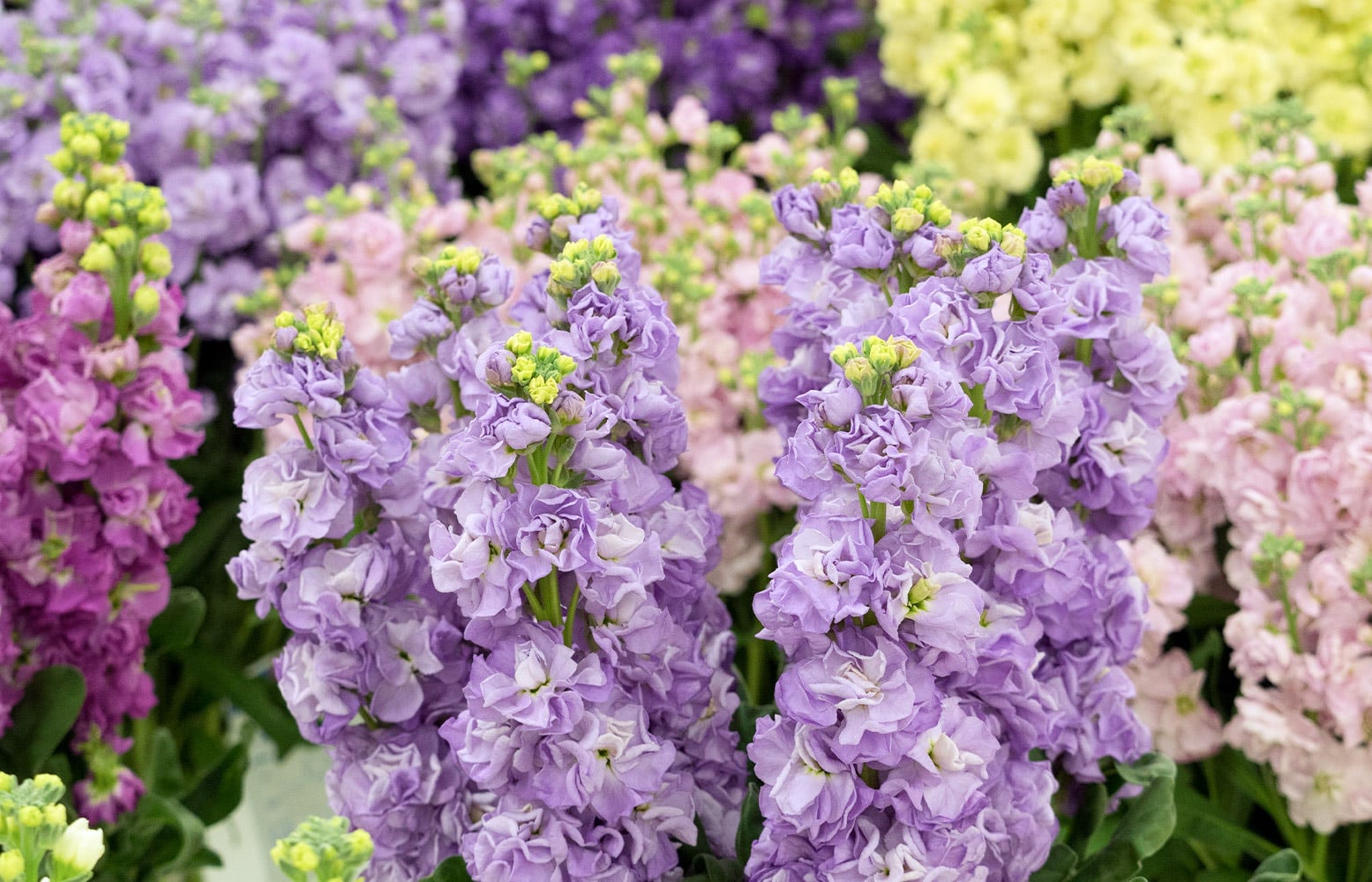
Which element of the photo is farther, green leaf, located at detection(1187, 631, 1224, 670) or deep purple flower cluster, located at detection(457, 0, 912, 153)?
deep purple flower cluster, located at detection(457, 0, 912, 153)

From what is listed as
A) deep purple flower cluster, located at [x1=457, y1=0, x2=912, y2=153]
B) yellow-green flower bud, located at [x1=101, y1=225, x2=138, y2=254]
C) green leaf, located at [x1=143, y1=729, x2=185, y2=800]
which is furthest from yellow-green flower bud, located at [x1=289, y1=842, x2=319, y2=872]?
deep purple flower cluster, located at [x1=457, y1=0, x2=912, y2=153]

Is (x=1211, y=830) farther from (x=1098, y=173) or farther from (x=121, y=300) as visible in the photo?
(x=121, y=300)

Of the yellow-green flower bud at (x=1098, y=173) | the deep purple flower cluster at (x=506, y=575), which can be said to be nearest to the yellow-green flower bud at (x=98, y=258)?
the deep purple flower cluster at (x=506, y=575)

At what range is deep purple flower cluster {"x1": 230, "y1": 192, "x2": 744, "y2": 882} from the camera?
638 millimetres

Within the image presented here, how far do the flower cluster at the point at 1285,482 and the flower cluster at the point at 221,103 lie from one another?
82 cm

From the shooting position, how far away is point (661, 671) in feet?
2.35

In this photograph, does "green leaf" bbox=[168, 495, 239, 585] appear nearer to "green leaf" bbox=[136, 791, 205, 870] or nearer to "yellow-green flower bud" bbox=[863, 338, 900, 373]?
"green leaf" bbox=[136, 791, 205, 870]

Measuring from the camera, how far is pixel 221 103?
52.6 inches

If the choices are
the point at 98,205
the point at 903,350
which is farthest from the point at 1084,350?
the point at 98,205

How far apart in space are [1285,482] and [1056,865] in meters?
0.37

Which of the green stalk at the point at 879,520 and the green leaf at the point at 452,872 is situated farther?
the green leaf at the point at 452,872

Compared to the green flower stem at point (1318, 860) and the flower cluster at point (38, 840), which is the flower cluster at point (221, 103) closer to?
the flower cluster at point (38, 840)

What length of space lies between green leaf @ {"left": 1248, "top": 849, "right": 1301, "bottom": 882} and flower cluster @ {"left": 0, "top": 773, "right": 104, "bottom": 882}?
640 millimetres

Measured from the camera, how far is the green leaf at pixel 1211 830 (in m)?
1.00
